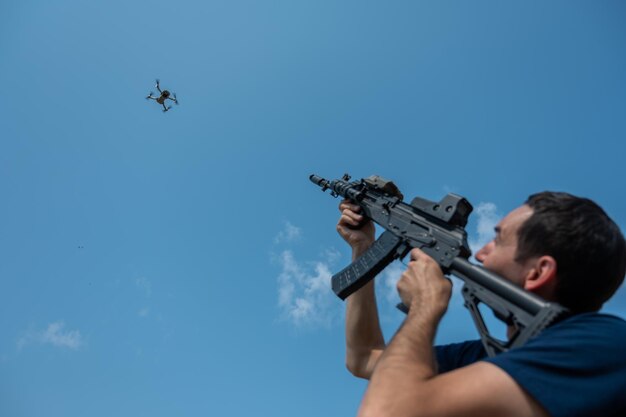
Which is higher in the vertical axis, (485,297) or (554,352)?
(485,297)

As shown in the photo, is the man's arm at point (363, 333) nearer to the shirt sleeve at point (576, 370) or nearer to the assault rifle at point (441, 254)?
the assault rifle at point (441, 254)

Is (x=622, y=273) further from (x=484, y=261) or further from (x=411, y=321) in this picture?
(x=411, y=321)

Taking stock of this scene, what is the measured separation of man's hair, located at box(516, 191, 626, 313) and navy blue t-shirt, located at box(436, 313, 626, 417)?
1.18 ft

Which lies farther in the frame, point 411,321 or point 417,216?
point 417,216

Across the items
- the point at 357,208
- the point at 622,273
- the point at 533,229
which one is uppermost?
the point at 357,208

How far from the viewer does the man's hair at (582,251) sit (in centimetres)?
241

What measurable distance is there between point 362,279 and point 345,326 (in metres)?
0.51

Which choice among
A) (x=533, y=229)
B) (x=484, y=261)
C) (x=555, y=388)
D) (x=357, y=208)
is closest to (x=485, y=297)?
(x=484, y=261)

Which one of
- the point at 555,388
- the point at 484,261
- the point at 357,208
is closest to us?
the point at 555,388

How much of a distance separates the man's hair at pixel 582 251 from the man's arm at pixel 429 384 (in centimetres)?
69

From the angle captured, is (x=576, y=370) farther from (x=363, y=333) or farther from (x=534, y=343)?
(x=363, y=333)

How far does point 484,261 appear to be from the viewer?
118 inches

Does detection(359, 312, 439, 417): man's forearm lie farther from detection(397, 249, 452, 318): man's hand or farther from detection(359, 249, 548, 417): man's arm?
detection(397, 249, 452, 318): man's hand

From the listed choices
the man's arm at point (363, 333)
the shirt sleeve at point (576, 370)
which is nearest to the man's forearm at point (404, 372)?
the shirt sleeve at point (576, 370)
